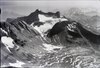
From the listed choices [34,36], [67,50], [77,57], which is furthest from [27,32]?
[77,57]

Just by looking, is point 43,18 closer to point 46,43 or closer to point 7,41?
point 46,43

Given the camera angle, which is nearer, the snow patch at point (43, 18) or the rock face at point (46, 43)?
the rock face at point (46, 43)

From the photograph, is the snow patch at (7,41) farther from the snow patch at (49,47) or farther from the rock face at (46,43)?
the snow patch at (49,47)

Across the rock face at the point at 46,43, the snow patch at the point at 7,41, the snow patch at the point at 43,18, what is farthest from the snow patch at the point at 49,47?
the snow patch at the point at 43,18

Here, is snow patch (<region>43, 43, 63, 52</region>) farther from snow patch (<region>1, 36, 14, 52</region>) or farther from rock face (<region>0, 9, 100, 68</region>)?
snow patch (<region>1, 36, 14, 52</region>)

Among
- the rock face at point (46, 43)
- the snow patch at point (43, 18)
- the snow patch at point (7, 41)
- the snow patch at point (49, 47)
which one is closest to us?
the rock face at point (46, 43)

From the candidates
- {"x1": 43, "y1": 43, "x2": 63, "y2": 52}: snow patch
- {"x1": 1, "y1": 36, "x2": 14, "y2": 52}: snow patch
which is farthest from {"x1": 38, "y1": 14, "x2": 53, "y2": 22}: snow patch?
{"x1": 1, "y1": 36, "x2": 14, "y2": 52}: snow patch

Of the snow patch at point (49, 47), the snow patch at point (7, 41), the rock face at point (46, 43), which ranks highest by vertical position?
the snow patch at point (7, 41)

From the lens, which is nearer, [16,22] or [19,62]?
[19,62]

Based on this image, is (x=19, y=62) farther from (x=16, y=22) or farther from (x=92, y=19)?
(x=92, y=19)
